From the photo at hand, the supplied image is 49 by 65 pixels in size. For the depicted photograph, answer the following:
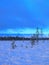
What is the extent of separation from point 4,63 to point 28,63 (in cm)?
90

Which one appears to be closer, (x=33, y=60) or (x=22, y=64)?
(x=22, y=64)

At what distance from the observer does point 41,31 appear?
89.0 feet

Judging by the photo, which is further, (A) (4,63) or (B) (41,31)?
(B) (41,31)

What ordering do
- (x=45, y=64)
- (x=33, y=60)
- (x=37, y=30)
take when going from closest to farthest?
(x=45, y=64)
(x=33, y=60)
(x=37, y=30)

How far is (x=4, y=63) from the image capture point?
41.0ft

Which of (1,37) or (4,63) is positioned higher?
(1,37)

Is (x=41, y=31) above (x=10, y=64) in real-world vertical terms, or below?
above

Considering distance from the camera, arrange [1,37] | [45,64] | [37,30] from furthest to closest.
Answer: [1,37] → [37,30] → [45,64]

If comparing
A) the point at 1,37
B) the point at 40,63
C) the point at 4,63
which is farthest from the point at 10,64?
the point at 1,37

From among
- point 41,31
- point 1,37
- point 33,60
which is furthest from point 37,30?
point 1,37

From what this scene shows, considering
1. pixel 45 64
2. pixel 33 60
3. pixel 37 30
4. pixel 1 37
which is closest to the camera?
pixel 45 64

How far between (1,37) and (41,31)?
17008 millimetres

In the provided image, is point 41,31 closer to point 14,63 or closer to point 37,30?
point 37,30

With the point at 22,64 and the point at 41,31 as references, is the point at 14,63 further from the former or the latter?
the point at 41,31
